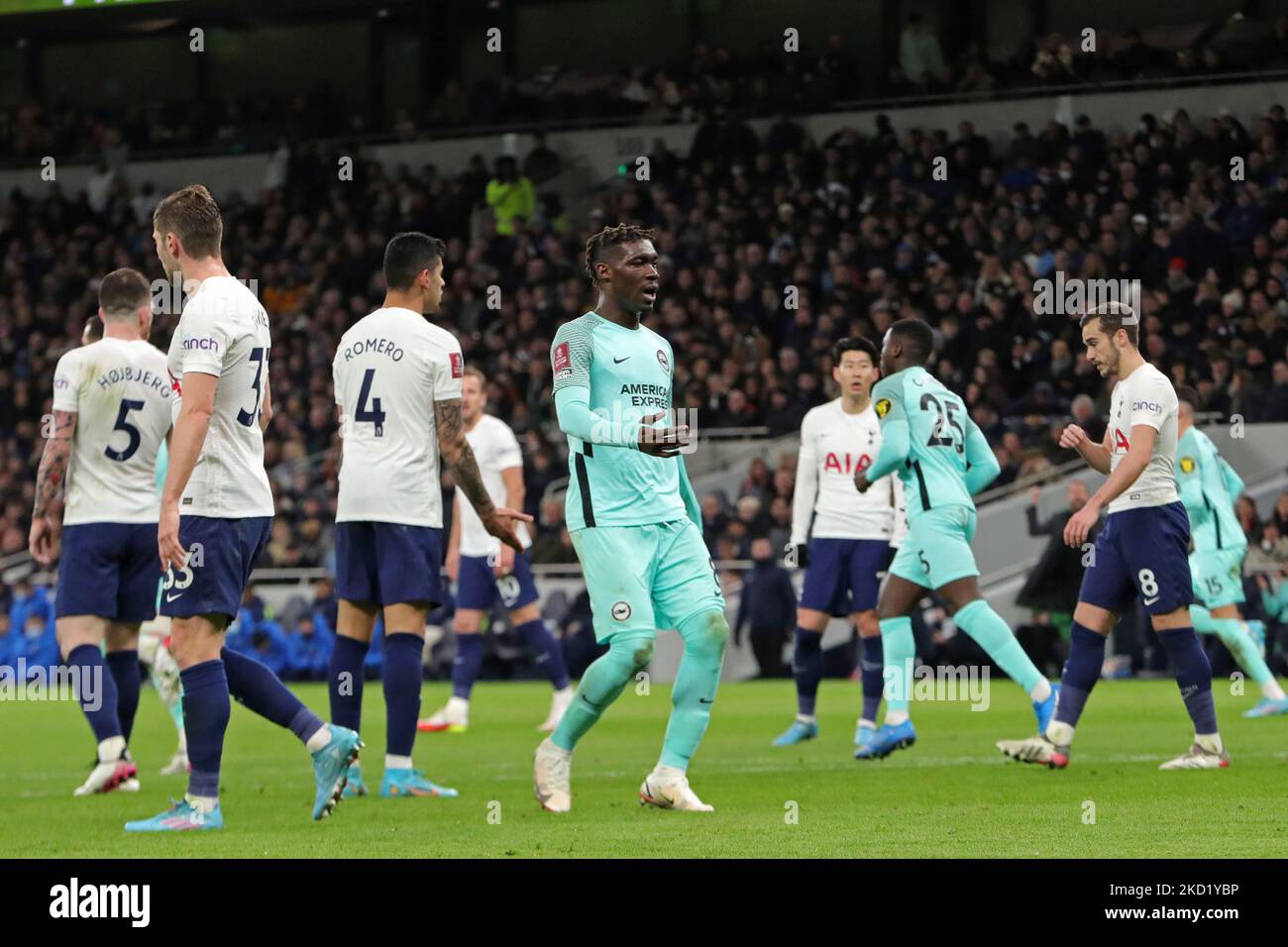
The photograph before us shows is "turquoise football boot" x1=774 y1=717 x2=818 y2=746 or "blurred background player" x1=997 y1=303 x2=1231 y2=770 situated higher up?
"blurred background player" x1=997 y1=303 x2=1231 y2=770

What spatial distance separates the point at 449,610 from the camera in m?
21.2

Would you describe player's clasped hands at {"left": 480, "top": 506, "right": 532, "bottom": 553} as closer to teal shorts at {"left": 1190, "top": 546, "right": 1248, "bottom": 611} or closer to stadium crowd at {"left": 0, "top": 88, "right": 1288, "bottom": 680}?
teal shorts at {"left": 1190, "top": 546, "right": 1248, "bottom": 611}

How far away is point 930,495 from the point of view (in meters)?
10.2

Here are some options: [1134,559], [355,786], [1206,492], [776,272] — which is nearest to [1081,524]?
[1134,559]

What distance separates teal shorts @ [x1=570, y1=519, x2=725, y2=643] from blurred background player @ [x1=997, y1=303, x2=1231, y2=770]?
7.50ft

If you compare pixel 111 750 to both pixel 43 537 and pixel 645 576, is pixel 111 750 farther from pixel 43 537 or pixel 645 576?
pixel 645 576

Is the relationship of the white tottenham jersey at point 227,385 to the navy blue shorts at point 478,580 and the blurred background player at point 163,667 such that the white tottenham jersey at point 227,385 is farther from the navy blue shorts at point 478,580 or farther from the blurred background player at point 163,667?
the navy blue shorts at point 478,580

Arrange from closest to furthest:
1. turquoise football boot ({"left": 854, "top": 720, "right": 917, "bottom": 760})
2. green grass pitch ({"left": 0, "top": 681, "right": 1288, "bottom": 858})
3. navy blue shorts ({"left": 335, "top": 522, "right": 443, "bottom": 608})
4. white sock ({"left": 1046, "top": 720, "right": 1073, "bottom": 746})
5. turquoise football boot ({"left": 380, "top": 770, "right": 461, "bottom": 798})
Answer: green grass pitch ({"left": 0, "top": 681, "right": 1288, "bottom": 858})
navy blue shorts ({"left": 335, "top": 522, "right": 443, "bottom": 608})
turquoise football boot ({"left": 380, "top": 770, "right": 461, "bottom": 798})
white sock ({"left": 1046, "top": 720, "right": 1073, "bottom": 746})
turquoise football boot ({"left": 854, "top": 720, "right": 917, "bottom": 760})

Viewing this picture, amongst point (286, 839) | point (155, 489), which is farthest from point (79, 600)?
point (286, 839)

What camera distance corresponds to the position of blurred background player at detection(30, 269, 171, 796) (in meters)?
8.95

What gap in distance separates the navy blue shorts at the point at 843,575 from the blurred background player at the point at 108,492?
4.44 meters

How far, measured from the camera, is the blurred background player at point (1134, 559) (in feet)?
30.2

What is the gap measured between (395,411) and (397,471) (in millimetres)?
265

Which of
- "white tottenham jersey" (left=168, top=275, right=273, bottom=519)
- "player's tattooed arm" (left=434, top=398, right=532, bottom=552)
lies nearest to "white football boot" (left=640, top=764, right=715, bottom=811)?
"player's tattooed arm" (left=434, top=398, right=532, bottom=552)
